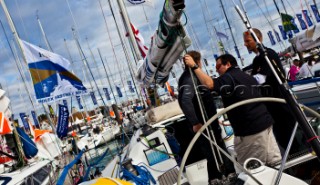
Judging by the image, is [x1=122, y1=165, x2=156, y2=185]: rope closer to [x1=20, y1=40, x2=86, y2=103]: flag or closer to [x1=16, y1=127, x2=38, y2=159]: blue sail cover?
[x1=20, y1=40, x2=86, y2=103]: flag

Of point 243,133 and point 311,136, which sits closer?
point 311,136

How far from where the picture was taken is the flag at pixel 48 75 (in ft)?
25.2

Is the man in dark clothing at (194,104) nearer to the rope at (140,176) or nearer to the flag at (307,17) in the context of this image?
the rope at (140,176)

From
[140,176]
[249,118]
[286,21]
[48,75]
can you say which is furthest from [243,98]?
[286,21]

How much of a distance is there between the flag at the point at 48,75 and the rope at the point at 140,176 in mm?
3795

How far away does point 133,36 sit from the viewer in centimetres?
847

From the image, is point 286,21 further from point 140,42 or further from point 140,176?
point 140,176

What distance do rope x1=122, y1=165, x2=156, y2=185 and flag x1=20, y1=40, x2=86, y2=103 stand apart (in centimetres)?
380

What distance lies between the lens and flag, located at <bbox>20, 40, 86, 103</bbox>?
767 centimetres

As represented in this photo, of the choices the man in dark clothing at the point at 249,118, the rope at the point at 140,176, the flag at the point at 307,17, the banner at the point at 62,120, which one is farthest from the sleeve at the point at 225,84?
the flag at the point at 307,17

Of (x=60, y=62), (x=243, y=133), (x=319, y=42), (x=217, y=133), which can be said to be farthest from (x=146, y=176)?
(x=319, y=42)

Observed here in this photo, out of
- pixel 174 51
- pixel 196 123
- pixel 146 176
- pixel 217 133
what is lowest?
pixel 146 176

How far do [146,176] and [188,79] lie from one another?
5.94 feet

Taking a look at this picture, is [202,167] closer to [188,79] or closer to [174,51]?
[188,79]
